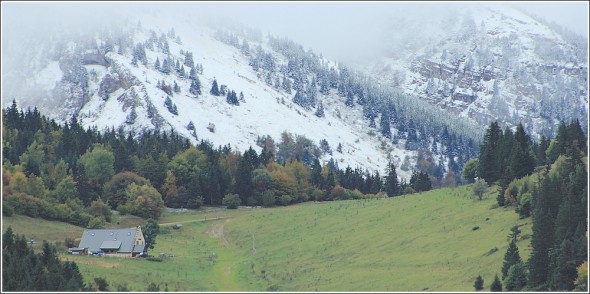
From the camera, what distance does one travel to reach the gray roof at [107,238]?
113125 millimetres

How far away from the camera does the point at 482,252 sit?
3590 inches

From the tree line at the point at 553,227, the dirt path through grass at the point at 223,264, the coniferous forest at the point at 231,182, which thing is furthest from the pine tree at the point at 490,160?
the dirt path through grass at the point at 223,264

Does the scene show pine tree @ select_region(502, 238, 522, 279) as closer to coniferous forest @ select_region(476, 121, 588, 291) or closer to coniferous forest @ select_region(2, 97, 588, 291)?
coniferous forest @ select_region(476, 121, 588, 291)

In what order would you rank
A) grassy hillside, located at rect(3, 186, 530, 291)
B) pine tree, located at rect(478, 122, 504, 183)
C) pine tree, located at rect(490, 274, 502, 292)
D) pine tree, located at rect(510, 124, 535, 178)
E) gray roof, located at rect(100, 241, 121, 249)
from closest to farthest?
pine tree, located at rect(490, 274, 502, 292), grassy hillside, located at rect(3, 186, 530, 291), gray roof, located at rect(100, 241, 121, 249), pine tree, located at rect(510, 124, 535, 178), pine tree, located at rect(478, 122, 504, 183)

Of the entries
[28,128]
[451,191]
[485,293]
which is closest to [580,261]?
[485,293]

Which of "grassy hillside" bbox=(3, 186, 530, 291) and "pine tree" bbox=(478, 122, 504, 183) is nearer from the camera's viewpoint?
"grassy hillside" bbox=(3, 186, 530, 291)

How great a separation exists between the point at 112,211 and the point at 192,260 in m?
38.1

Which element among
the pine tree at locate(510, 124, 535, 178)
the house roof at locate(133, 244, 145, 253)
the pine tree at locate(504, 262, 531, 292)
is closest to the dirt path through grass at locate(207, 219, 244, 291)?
the house roof at locate(133, 244, 145, 253)

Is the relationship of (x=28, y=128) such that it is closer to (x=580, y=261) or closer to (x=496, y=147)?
(x=496, y=147)

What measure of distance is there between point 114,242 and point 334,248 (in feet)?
85.7

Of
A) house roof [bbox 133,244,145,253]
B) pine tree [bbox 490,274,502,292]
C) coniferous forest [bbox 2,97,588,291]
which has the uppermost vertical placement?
coniferous forest [bbox 2,97,588,291]

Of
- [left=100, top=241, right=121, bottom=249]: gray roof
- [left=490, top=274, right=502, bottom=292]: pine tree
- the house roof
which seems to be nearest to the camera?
[left=490, top=274, right=502, bottom=292]: pine tree

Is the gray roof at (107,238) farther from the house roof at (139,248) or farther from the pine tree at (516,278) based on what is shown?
the pine tree at (516,278)

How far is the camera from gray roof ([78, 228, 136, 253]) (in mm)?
113125
